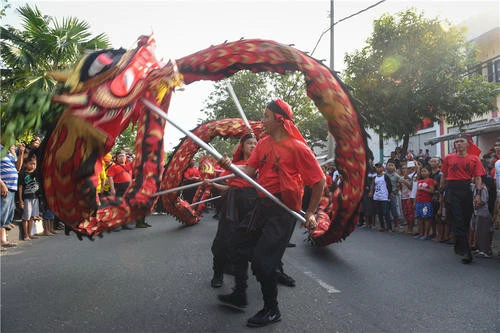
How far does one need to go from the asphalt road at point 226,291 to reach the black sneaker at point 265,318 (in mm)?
92

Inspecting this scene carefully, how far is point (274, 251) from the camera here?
12.0ft

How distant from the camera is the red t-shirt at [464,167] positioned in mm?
6338

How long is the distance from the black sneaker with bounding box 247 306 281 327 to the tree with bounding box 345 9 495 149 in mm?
15847

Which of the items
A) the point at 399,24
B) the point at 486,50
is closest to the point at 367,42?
the point at 399,24

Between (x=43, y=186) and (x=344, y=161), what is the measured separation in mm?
3545

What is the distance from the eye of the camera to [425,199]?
881 centimetres

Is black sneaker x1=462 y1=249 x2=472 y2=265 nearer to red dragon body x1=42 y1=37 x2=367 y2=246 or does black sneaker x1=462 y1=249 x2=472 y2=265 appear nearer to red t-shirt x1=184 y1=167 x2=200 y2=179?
red dragon body x1=42 y1=37 x2=367 y2=246

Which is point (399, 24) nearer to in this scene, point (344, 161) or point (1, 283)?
point (344, 161)

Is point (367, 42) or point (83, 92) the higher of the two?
point (367, 42)

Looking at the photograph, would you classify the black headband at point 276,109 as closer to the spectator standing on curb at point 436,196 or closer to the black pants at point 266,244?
the black pants at point 266,244

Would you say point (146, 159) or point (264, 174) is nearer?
point (264, 174)

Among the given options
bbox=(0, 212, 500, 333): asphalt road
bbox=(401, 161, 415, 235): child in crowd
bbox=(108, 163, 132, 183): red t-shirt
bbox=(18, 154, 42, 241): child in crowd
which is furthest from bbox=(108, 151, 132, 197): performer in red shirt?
bbox=(401, 161, 415, 235): child in crowd

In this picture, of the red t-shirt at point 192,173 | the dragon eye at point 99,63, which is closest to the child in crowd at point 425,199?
the dragon eye at point 99,63

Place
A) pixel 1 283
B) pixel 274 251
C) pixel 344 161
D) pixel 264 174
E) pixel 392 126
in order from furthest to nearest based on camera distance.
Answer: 1. pixel 392 126
2. pixel 344 161
3. pixel 1 283
4. pixel 264 174
5. pixel 274 251
